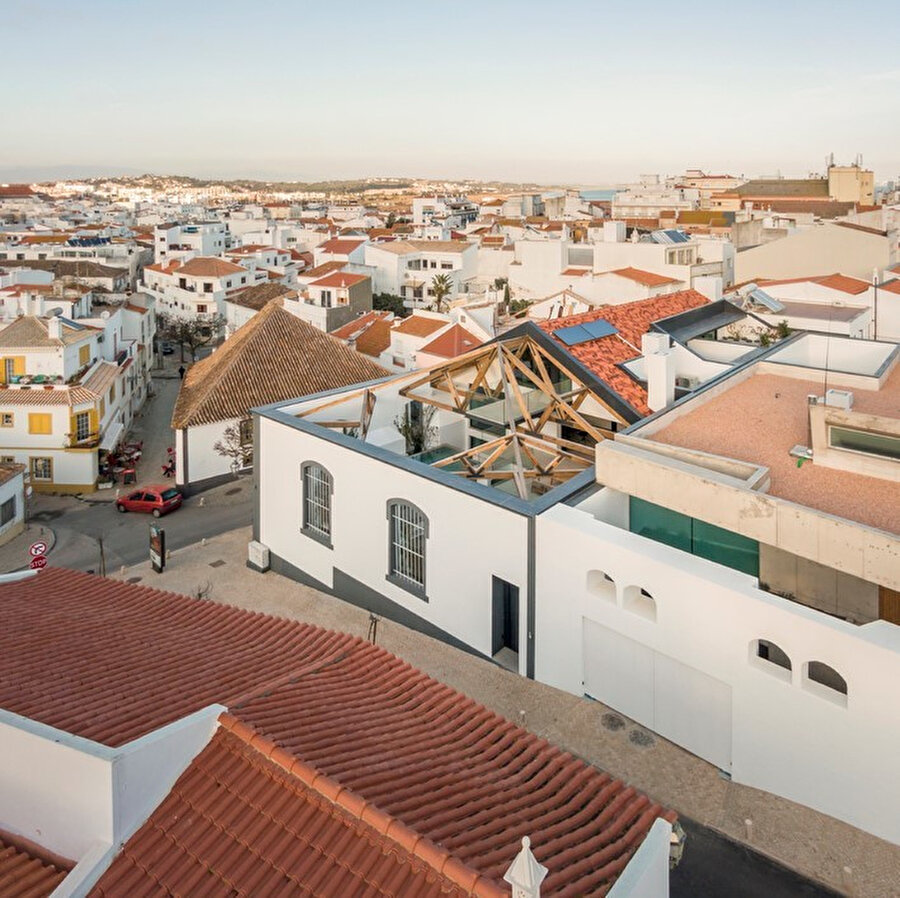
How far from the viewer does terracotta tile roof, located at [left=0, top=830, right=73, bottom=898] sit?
236 inches

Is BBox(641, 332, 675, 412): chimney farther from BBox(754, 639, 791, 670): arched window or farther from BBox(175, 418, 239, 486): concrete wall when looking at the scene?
BBox(175, 418, 239, 486): concrete wall

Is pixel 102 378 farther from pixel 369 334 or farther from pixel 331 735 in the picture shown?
pixel 331 735

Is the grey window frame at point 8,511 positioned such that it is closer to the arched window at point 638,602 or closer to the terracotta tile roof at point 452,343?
the terracotta tile roof at point 452,343

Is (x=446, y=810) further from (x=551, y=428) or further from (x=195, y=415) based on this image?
(x=195, y=415)

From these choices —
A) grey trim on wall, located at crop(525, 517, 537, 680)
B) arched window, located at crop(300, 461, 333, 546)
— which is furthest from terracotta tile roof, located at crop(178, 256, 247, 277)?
grey trim on wall, located at crop(525, 517, 537, 680)

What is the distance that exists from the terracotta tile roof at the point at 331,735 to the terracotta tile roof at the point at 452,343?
28214mm

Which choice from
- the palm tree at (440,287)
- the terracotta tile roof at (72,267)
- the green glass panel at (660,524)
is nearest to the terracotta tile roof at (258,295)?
the palm tree at (440,287)

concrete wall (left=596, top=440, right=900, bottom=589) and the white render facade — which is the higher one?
concrete wall (left=596, top=440, right=900, bottom=589)

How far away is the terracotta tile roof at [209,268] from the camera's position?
70.9 meters

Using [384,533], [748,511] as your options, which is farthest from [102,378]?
[748,511]

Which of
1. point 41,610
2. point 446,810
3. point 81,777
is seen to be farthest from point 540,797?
point 41,610

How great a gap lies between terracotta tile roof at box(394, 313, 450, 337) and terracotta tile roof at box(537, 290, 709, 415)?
18.5 m

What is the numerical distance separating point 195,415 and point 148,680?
24873mm

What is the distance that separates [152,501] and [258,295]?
4215 centimetres
